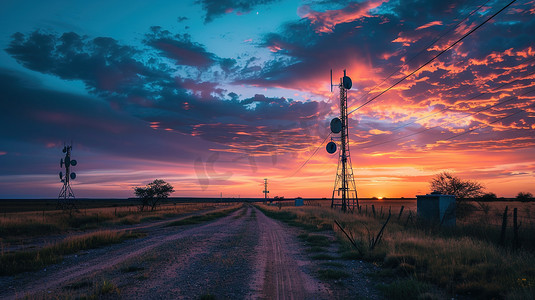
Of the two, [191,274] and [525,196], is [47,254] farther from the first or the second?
[525,196]

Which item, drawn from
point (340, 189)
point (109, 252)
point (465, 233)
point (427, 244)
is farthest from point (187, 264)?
point (340, 189)

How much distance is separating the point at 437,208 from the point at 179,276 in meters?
22.7

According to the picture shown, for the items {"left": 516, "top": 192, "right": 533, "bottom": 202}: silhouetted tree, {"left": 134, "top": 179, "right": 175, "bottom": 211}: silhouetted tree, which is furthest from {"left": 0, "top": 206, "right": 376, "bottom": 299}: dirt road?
{"left": 516, "top": 192, "right": 533, "bottom": 202}: silhouetted tree

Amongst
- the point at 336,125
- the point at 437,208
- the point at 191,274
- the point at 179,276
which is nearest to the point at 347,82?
the point at 336,125

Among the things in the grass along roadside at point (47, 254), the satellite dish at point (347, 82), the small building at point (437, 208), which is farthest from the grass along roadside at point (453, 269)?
the satellite dish at point (347, 82)

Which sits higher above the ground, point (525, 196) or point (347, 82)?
point (347, 82)

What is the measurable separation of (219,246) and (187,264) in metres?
4.84

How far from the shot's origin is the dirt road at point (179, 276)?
8047 mm

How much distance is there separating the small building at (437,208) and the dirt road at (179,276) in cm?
1508

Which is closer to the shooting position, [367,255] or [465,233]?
[367,255]

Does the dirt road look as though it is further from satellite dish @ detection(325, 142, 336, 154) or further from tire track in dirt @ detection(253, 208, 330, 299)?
satellite dish @ detection(325, 142, 336, 154)

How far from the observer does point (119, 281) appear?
9188 mm

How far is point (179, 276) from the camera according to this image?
9859 millimetres

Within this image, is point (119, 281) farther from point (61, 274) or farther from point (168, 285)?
point (61, 274)
